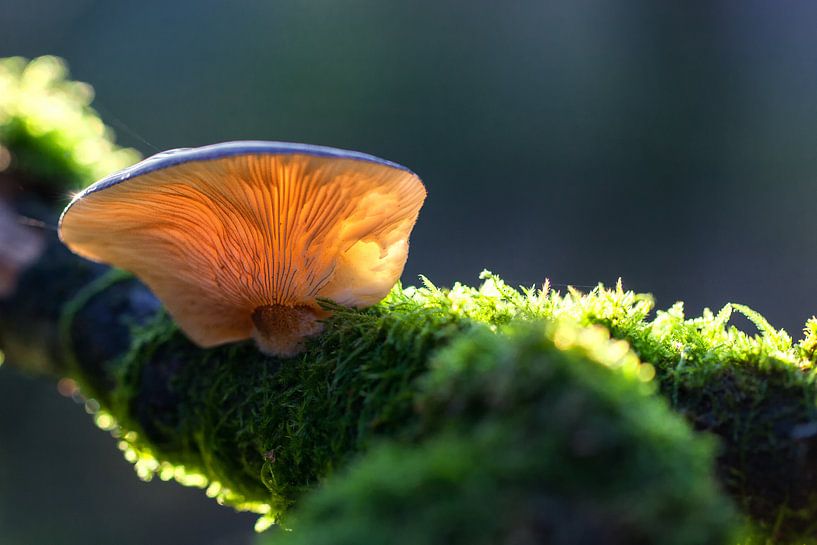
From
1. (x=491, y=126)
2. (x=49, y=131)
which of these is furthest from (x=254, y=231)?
(x=491, y=126)

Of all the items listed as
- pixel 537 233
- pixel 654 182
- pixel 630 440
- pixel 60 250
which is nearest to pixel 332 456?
pixel 630 440

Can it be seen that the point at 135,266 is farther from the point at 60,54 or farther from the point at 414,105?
the point at 60,54

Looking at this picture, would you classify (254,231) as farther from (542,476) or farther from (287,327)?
(542,476)

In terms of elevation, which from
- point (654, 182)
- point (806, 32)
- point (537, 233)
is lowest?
point (537, 233)

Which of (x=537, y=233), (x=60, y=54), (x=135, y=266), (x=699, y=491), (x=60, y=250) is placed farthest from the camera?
(x=60, y=54)

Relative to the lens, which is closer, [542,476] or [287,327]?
[542,476]

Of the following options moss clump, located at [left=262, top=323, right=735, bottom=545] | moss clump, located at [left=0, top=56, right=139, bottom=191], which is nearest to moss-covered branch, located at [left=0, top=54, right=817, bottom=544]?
moss clump, located at [left=262, top=323, right=735, bottom=545]

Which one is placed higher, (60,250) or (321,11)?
(321,11)

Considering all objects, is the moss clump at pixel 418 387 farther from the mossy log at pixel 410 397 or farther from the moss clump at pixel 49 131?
the moss clump at pixel 49 131
